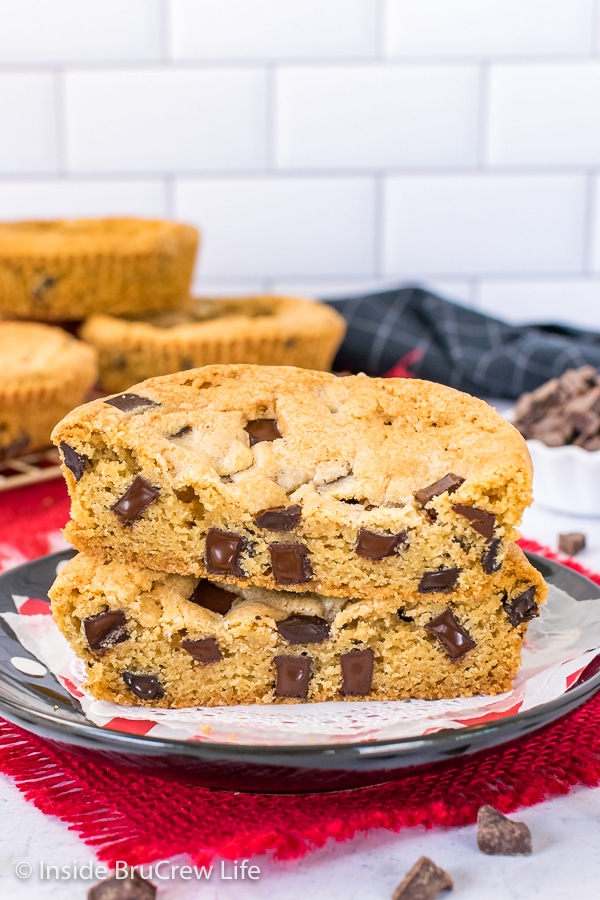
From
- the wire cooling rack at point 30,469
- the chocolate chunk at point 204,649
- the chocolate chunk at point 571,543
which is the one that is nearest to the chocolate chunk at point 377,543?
the chocolate chunk at point 204,649

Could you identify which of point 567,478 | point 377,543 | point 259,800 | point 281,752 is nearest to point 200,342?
point 567,478

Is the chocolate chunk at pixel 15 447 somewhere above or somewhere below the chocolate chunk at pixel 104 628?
below

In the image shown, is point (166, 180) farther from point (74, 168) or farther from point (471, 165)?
point (471, 165)

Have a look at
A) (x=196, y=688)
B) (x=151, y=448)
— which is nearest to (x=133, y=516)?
(x=151, y=448)

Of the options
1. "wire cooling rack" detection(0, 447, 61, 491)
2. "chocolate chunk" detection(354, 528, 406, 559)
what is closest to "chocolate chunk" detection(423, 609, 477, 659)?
"chocolate chunk" detection(354, 528, 406, 559)

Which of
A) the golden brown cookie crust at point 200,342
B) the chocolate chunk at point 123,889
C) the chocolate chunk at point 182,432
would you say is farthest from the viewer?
the golden brown cookie crust at point 200,342

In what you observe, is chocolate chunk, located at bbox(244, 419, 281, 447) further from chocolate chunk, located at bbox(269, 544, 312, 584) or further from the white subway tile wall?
the white subway tile wall

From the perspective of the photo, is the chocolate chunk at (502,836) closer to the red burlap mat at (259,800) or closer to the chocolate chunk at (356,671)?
the red burlap mat at (259,800)
